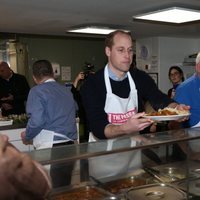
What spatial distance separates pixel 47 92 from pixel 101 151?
1562 mm

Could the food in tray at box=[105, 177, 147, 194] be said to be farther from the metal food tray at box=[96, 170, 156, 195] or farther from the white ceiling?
the white ceiling

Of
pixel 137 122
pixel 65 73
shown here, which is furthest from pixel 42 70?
pixel 65 73

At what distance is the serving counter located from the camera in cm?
146

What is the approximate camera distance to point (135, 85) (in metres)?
2.19

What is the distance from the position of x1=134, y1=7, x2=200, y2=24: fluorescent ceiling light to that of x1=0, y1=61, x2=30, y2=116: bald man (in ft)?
6.60

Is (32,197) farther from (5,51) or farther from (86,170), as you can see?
(5,51)

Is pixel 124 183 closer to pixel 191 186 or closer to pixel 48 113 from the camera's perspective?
pixel 191 186

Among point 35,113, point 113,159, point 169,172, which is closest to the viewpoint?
point 113,159

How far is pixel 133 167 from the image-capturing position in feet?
5.73

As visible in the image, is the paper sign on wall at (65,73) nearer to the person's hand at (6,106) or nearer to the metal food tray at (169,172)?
the person's hand at (6,106)

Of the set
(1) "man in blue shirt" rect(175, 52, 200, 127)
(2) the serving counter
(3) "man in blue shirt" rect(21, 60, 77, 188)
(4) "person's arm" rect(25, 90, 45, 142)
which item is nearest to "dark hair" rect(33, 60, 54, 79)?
(3) "man in blue shirt" rect(21, 60, 77, 188)

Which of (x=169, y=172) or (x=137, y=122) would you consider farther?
(x=169, y=172)

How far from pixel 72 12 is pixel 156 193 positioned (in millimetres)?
3062

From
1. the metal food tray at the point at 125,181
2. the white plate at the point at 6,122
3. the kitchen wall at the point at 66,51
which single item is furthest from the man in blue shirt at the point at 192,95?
the kitchen wall at the point at 66,51
